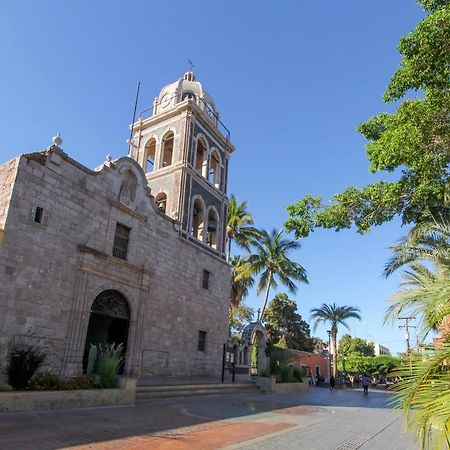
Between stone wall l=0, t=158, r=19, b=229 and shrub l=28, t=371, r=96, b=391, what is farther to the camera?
stone wall l=0, t=158, r=19, b=229

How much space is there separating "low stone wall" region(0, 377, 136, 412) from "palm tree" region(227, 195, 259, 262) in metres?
24.0

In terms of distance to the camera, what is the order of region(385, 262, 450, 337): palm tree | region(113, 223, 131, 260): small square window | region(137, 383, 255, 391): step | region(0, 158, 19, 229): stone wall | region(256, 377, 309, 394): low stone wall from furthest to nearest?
region(256, 377, 309, 394): low stone wall → region(113, 223, 131, 260): small square window → region(137, 383, 255, 391): step → region(0, 158, 19, 229): stone wall → region(385, 262, 450, 337): palm tree

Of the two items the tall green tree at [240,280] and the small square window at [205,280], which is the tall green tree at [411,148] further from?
the tall green tree at [240,280]

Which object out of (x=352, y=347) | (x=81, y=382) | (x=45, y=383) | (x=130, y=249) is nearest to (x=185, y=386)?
(x=81, y=382)

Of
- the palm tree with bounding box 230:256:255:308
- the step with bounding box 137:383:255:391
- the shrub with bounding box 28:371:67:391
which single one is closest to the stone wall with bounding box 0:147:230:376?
the shrub with bounding box 28:371:67:391

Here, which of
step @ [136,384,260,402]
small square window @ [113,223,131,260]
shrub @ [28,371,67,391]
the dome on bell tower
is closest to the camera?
shrub @ [28,371,67,391]

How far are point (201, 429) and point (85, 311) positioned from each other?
713 cm

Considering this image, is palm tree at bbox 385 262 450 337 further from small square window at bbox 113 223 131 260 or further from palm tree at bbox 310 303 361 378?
palm tree at bbox 310 303 361 378

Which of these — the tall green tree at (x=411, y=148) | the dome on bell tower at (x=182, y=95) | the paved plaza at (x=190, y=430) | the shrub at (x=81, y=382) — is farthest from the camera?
the dome on bell tower at (x=182, y=95)

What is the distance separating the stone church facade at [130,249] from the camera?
493 inches

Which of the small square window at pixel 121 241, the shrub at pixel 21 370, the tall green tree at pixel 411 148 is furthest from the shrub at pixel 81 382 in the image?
the tall green tree at pixel 411 148

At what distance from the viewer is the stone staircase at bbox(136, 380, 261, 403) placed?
44.0ft

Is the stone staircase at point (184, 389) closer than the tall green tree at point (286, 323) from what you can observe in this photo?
Yes

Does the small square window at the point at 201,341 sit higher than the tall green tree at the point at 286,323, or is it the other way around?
the tall green tree at the point at 286,323
